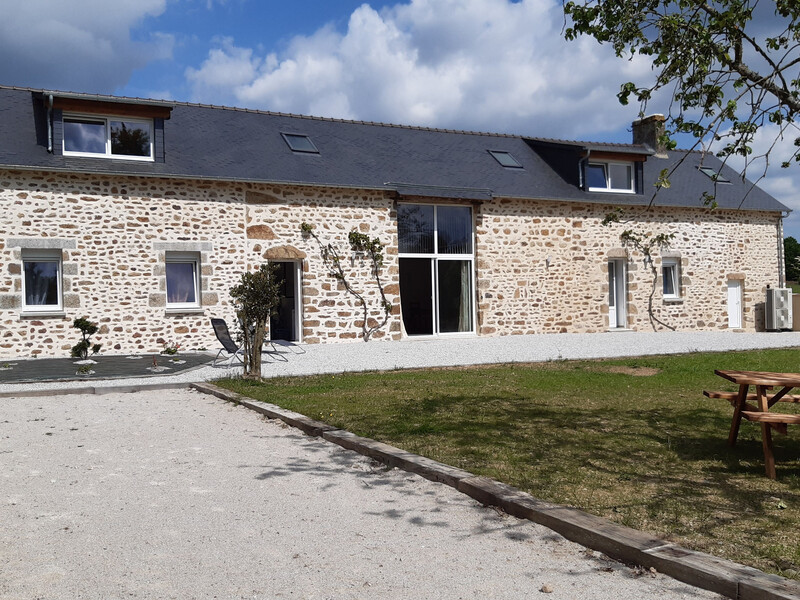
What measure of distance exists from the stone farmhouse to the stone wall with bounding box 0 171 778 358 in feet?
0.13

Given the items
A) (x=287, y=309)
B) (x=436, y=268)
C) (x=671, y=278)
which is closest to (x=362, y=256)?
(x=436, y=268)

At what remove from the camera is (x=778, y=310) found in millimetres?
21594

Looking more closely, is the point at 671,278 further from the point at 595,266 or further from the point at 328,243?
the point at 328,243

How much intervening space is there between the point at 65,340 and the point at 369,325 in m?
6.38

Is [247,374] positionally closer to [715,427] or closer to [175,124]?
[715,427]

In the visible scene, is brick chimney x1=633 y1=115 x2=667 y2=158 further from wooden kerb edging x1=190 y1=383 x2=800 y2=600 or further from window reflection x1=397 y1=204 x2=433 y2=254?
wooden kerb edging x1=190 y1=383 x2=800 y2=600

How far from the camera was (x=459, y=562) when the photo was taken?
320cm

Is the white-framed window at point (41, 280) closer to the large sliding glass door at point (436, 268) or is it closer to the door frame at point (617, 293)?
the large sliding glass door at point (436, 268)

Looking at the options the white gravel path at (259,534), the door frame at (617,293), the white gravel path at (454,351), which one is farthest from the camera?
the door frame at (617,293)

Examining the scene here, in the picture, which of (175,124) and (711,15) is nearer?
(711,15)

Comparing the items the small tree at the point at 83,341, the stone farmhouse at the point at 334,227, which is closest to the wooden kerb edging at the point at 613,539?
the small tree at the point at 83,341

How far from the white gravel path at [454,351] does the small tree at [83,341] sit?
2964 mm

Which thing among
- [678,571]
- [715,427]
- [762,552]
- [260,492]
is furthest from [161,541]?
[715,427]

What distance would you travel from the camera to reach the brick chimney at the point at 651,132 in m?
21.8
